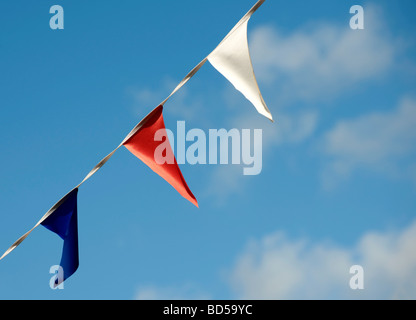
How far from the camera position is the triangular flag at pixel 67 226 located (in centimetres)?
426

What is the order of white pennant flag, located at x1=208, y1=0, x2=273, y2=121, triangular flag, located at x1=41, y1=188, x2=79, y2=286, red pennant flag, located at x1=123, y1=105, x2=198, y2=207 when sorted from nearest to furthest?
white pennant flag, located at x1=208, y1=0, x2=273, y2=121 < red pennant flag, located at x1=123, y1=105, x2=198, y2=207 < triangular flag, located at x1=41, y1=188, x2=79, y2=286

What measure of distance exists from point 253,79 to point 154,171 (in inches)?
41.9

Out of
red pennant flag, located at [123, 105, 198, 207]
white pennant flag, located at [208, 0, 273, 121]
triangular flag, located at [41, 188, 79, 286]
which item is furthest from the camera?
triangular flag, located at [41, 188, 79, 286]

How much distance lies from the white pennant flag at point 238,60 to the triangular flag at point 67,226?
5.28ft

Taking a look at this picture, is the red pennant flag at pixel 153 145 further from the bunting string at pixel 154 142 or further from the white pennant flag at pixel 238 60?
the white pennant flag at pixel 238 60

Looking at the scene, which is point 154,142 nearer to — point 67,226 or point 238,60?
point 238,60

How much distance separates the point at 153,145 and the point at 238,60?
0.95 meters

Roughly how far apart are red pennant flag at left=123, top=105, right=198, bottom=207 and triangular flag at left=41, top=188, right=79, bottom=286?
0.69 m

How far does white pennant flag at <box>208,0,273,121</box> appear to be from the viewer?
3.81 meters

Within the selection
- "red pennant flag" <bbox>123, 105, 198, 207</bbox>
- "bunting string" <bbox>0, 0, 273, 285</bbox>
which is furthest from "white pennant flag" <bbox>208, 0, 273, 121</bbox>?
"red pennant flag" <bbox>123, 105, 198, 207</bbox>

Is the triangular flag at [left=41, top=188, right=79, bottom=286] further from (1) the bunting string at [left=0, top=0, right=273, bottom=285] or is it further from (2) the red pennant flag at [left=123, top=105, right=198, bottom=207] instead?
(2) the red pennant flag at [left=123, top=105, right=198, bottom=207]
